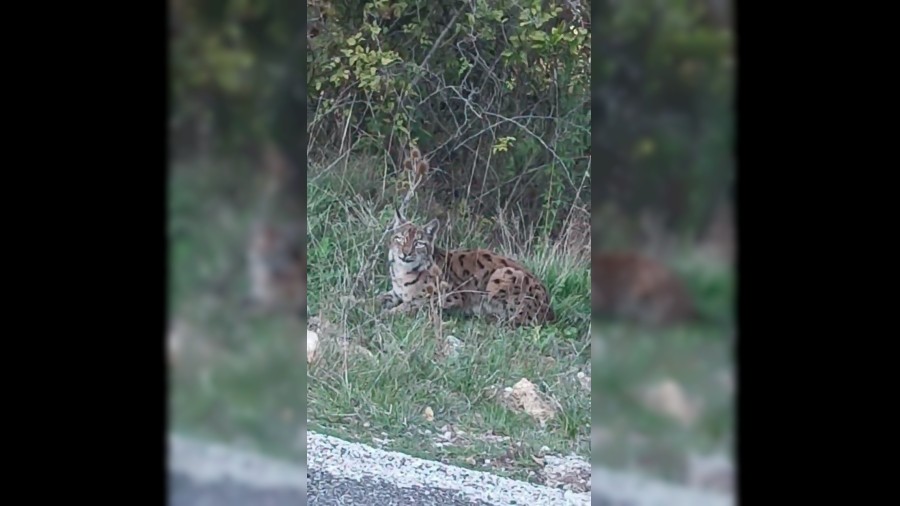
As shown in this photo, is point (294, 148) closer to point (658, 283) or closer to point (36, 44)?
point (36, 44)

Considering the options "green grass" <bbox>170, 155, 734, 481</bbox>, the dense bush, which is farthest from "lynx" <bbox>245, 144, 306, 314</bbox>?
"green grass" <bbox>170, 155, 734, 481</bbox>

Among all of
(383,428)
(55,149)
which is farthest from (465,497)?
(55,149)

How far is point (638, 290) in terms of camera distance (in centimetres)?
65

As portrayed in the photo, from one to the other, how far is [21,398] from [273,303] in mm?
206

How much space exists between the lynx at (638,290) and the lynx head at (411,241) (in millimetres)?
2351

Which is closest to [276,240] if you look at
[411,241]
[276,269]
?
[276,269]

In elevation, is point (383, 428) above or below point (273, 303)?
below

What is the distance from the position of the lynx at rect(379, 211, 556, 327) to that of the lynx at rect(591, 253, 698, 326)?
2.35 m

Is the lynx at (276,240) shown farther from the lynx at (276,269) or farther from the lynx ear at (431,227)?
the lynx ear at (431,227)

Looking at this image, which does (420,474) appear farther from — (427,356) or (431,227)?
(431,227)

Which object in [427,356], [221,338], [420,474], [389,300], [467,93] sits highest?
[467,93]

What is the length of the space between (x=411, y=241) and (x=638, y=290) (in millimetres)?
2417

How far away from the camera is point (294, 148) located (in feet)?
2.34

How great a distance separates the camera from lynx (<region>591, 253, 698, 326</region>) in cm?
61
